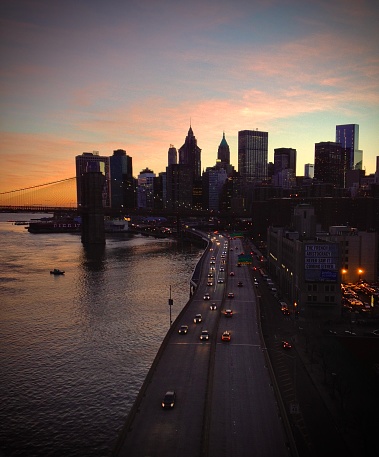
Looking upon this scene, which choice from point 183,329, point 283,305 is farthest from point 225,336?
point 283,305

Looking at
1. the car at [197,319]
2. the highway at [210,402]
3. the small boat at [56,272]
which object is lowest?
the small boat at [56,272]

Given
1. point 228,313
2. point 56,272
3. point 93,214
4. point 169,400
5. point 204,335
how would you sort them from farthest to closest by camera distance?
point 93,214, point 56,272, point 228,313, point 204,335, point 169,400

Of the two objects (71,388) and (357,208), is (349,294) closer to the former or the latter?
(71,388)

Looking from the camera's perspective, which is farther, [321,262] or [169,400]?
[321,262]

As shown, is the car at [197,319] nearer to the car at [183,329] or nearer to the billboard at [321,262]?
the car at [183,329]

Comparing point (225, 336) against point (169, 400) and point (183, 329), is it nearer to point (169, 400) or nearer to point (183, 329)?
A: point (183, 329)

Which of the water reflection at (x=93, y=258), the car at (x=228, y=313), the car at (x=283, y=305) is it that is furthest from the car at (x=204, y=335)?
the water reflection at (x=93, y=258)
